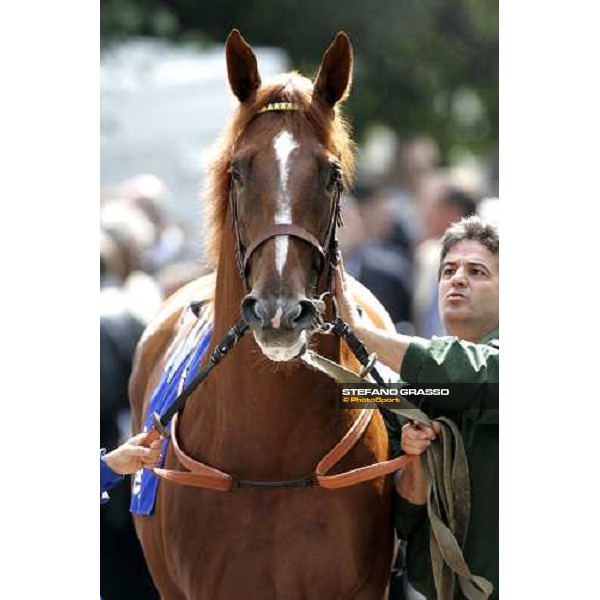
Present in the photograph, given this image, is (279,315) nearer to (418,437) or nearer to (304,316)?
(304,316)

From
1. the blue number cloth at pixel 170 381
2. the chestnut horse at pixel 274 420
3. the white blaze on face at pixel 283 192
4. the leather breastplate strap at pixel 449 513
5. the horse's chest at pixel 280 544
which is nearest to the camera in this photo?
the white blaze on face at pixel 283 192

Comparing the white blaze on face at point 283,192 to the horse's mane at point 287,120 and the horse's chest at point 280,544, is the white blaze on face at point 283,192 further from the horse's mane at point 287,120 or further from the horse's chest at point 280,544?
the horse's chest at point 280,544

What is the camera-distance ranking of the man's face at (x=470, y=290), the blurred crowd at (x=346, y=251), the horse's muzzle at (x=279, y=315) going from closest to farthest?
the horse's muzzle at (x=279, y=315), the man's face at (x=470, y=290), the blurred crowd at (x=346, y=251)

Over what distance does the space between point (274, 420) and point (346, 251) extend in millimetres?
1281

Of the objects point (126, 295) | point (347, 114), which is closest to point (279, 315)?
point (347, 114)

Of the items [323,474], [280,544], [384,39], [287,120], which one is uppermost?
[384,39]

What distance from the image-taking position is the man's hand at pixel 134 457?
15.8 ft

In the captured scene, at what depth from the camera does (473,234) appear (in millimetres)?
4844

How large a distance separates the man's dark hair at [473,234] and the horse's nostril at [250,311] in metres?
0.98

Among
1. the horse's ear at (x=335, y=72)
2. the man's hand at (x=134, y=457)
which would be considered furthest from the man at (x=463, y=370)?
the man's hand at (x=134, y=457)
